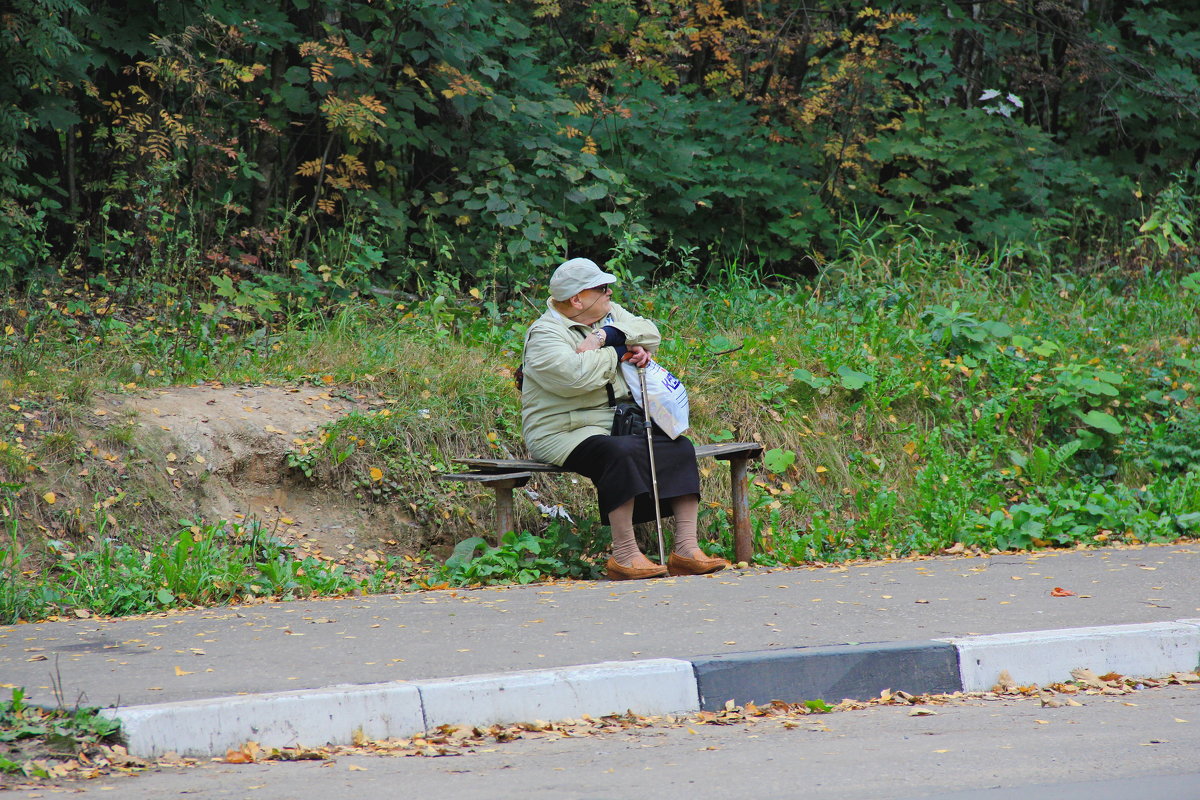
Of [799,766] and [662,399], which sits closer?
[799,766]

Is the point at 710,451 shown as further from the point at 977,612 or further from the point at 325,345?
the point at 325,345

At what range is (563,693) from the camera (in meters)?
4.01

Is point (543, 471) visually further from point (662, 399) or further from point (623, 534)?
point (662, 399)

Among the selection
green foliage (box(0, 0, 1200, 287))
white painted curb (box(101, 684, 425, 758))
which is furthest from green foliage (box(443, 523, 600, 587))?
green foliage (box(0, 0, 1200, 287))

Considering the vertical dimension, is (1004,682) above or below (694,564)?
below

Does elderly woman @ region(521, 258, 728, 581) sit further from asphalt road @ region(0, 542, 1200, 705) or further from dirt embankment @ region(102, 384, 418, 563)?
dirt embankment @ region(102, 384, 418, 563)

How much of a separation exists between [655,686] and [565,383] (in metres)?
2.32

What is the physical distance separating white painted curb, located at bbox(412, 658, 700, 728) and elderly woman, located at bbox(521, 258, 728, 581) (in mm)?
1963

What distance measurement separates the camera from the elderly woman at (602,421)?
6094 mm

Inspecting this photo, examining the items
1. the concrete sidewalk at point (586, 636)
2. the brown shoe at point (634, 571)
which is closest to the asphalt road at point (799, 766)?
the concrete sidewalk at point (586, 636)

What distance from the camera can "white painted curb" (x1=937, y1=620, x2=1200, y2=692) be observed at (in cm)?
441

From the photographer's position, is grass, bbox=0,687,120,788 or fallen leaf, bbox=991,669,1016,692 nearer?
grass, bbox=0,687,120,788

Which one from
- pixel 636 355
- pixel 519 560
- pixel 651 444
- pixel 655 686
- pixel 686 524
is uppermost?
pixel 636 355

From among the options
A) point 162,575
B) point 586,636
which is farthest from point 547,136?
point 586,636
